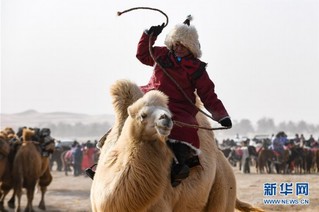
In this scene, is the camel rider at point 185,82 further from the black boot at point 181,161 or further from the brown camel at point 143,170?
the brown camel at point 143,170

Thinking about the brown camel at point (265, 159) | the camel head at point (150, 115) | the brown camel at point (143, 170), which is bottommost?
the brown camel at point (265, 159)

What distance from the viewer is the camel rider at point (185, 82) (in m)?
6.16

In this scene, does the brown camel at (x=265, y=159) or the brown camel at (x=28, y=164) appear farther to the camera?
the brown camel at (x=265, y=159)

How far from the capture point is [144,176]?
543 centimetres

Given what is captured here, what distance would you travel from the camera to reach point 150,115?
539cm

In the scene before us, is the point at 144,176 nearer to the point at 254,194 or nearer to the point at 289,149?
the point at 254,194

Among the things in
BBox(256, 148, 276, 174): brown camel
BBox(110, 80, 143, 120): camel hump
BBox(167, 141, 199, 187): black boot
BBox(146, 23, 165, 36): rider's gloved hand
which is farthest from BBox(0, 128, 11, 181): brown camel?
BBox(256, 148, 276, 174): brown camel

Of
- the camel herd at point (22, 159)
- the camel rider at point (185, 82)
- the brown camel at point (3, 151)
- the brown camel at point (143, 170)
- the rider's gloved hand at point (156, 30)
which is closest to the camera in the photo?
the brown camel at point (143, 170)

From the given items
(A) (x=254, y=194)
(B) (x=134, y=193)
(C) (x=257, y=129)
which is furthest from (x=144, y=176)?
(C) (x=257, y=129)

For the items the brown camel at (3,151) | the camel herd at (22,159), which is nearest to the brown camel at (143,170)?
the brown camel at (3,151)

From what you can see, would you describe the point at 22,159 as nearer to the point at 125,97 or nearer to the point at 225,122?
the point at 125,97

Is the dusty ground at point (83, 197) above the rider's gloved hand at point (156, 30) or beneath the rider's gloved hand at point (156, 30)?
beneath

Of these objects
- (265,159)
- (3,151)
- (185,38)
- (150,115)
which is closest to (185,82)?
(185,38)

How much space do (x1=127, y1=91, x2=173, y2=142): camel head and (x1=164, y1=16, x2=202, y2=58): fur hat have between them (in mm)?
845
